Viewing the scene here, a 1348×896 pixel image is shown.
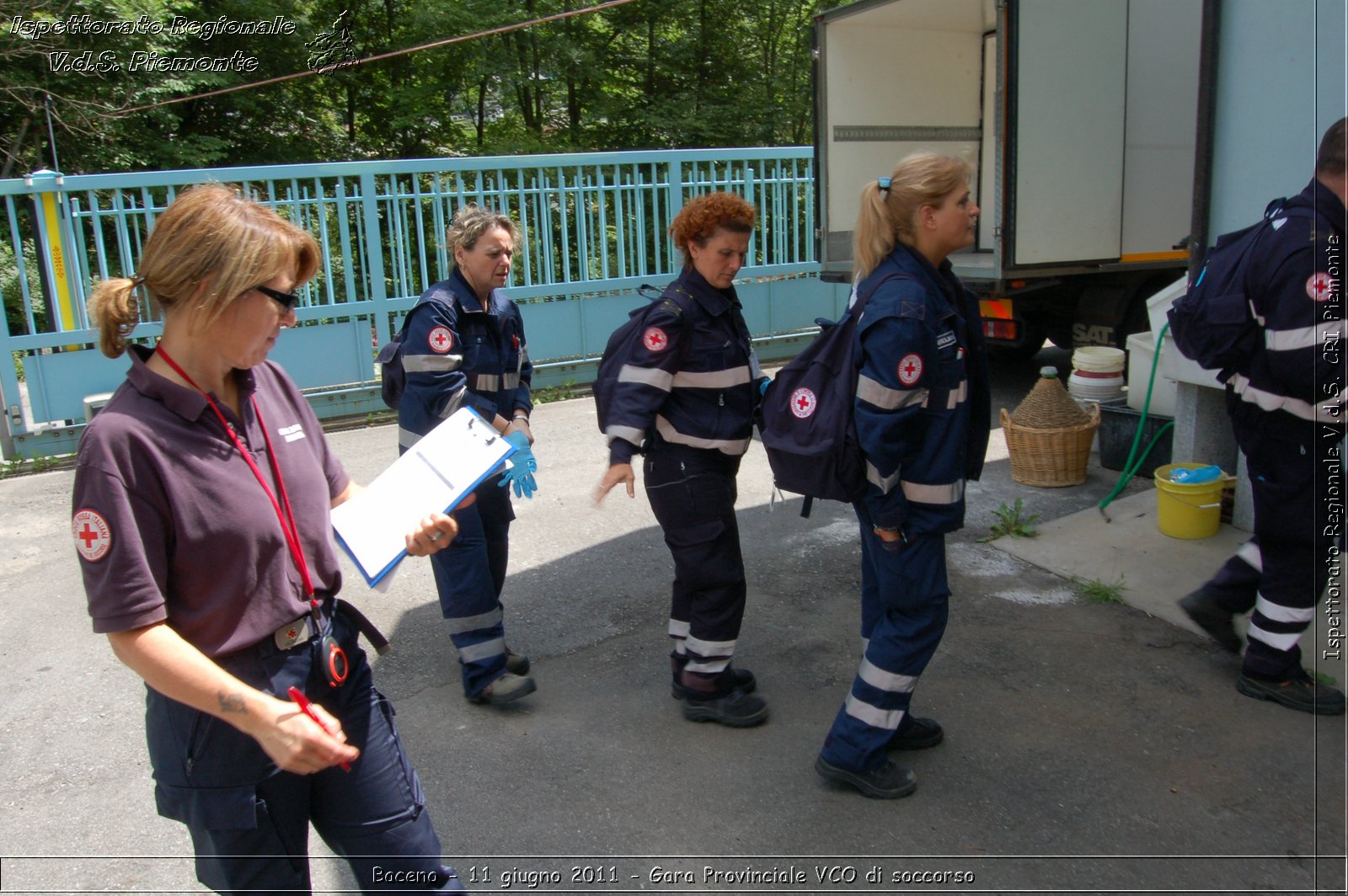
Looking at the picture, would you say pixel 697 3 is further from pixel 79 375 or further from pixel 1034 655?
pixel 1034 655

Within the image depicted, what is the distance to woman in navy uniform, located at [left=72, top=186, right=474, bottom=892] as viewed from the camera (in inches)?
65.1

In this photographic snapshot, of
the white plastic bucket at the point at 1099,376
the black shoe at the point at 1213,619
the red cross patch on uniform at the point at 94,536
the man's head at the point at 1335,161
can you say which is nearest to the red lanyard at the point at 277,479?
the red cross patch on uniform at the point at 94,536

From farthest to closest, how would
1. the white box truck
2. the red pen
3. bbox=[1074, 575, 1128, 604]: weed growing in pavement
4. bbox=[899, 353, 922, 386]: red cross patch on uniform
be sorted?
the white box truck, bbox=[1074, 575, 1128, 604]: weed growing in pavement, bbox=[899, 353, 922, 386]: red cross patch on uniform, the red pen

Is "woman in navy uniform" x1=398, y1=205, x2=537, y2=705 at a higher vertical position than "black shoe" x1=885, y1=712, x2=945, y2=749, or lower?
higher

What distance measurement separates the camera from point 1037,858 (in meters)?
2.86

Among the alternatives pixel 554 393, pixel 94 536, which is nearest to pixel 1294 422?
pixel 94 536

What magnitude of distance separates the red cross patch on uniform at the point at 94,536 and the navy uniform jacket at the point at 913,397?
76.7 inches

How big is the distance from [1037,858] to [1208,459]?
10.3 feet

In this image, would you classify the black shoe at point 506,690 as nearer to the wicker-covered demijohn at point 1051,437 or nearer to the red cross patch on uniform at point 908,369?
the red cross patch on uniform at point 908,369

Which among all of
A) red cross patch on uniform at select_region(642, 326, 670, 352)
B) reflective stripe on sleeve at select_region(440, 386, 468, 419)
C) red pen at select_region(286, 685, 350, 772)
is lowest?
red pen at select_region(286, 685, 350, 772)

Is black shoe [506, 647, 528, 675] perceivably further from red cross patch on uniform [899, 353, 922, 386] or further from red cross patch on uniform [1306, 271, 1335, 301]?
red cross patch on uniform [1306, 271, 1335, 301]

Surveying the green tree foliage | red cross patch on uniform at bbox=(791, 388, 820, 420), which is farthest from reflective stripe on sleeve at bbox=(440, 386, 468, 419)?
the green tree foliage

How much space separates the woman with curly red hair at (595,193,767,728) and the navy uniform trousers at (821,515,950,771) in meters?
0.54

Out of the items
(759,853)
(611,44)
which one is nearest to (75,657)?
(759,853)
